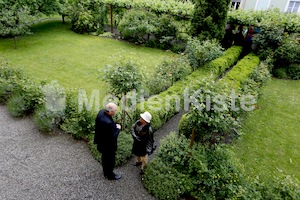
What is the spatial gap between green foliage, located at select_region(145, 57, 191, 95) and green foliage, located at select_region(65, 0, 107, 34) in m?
10.2

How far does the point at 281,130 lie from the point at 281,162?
1.87 metres

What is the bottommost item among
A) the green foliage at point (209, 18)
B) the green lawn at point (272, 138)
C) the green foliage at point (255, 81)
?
the green lawn at point (272, 138)

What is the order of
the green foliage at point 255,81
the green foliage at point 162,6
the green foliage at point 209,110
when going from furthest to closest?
1. the green foliage at point 162,6
2. the green foliage at point 255,81
3. the green foliage at point 209,110

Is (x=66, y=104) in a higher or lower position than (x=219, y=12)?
lower

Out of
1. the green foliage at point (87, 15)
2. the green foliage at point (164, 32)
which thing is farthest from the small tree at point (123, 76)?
the green foliage at point (87, 15)

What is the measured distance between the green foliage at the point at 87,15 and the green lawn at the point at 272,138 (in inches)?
529

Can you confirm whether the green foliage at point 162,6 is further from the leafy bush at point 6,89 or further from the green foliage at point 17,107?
the green foliage at point 17,107

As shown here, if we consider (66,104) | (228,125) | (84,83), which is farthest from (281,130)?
(84,83)

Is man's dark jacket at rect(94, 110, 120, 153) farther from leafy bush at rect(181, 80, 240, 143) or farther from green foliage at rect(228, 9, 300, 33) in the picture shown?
green foliage at rect(228, 9, 300, 33)

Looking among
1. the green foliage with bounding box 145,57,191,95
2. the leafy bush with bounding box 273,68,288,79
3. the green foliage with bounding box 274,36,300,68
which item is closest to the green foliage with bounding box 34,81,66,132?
the green foliage with bounding box 145,57,191,95

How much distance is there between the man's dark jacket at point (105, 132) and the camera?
493cm

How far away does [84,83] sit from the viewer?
10336mm

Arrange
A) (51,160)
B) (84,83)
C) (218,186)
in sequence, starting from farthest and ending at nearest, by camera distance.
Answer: (84,83) < (51,160) < (218,186)

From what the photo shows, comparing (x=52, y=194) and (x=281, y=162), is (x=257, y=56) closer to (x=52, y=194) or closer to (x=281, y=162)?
(x=281, y=162)
